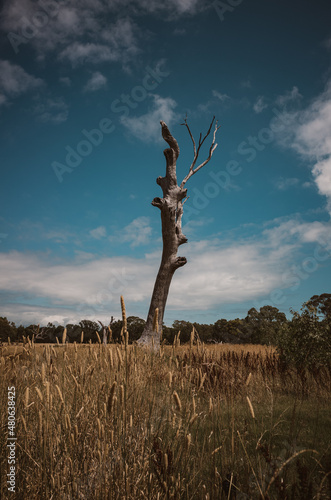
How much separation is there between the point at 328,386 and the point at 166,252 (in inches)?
279

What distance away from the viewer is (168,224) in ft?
38.1

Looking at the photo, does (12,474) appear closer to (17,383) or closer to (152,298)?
(17,383)

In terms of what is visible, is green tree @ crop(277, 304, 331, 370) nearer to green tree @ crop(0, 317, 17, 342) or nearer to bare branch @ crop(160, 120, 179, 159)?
bare branch @ crop(160, 120, 179, 159)

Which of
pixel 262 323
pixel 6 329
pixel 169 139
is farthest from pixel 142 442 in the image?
pixel 262 323

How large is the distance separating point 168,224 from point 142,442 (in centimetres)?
1000

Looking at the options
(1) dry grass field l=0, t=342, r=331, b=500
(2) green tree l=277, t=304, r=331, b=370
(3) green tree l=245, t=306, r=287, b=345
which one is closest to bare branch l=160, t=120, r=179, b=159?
(2) green tree l=277, t=304, r=331, b=370

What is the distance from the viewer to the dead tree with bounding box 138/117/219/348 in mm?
11000

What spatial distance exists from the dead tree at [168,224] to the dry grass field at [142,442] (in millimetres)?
6200

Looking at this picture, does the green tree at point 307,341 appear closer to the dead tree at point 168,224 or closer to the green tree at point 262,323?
the dead tree at point 168,224

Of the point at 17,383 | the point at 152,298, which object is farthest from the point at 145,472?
the point at 152,298

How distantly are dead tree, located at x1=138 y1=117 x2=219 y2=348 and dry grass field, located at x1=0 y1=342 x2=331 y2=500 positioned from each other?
6200 mm

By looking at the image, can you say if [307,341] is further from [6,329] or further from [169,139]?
[6,329]

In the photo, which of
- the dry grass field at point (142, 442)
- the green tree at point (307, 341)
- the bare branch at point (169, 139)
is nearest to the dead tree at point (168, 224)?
the bare branch at point (169, 139)

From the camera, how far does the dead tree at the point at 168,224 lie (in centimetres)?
1100
